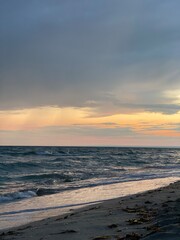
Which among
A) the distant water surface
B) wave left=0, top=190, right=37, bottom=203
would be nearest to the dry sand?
wave left=0, top=190, right=37, bottom=203

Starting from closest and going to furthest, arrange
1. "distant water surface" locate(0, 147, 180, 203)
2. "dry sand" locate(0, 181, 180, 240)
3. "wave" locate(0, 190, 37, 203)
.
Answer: "dry sand" locate(0, 181, 180, 240) → "wave" locate(0, 190, 37, 203) → "distant water surface" locate(0, 147, 180, 203)

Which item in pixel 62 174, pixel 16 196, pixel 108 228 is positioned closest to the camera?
pixel 108 228

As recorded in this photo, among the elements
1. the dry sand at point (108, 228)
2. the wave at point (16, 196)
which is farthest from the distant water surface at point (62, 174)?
the dry sand at point (108, 228)

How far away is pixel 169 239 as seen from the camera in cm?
541

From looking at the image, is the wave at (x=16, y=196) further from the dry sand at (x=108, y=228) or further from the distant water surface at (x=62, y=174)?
the dry sand at (x=108, y=228)

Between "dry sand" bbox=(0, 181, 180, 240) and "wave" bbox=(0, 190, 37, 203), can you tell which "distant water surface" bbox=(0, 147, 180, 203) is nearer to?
"wave" bbox=(0, 190, 37, 203)

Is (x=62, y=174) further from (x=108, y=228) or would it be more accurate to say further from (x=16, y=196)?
(x=108, y=228)

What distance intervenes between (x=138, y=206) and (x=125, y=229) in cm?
383

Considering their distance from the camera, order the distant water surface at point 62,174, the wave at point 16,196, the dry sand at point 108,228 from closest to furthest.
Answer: the dry sand at point 108,228
the wave at point 16,196
the distant water surface at point 62,174

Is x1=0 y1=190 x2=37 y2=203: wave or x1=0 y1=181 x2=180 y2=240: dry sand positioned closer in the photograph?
x1=0 y1=181 x2=180 y2=240: dry sand

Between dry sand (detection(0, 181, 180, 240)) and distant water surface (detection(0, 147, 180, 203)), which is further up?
dry sand (detection(0, 181, 180, 240))

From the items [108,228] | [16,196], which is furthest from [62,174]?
[108,228]

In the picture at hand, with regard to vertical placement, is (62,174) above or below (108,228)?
below

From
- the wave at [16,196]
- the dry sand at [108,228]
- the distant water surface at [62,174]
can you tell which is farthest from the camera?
the distant water surface at [62,174]
